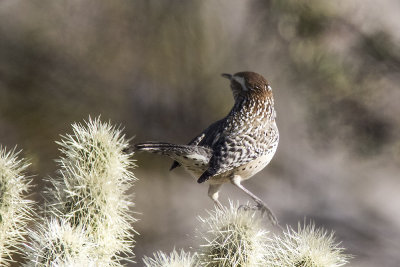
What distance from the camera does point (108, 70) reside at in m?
4.08

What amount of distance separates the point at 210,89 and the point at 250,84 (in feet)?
5.79

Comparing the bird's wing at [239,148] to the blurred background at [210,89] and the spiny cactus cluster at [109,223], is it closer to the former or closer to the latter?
the spiny cactus cluster at [109,223]

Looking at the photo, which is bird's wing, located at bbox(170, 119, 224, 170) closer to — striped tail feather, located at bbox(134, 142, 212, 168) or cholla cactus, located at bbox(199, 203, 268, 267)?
striped tail feather, located at bbox(134, 142, 212, 168)

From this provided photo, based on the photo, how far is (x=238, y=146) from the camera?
2174 millimetres

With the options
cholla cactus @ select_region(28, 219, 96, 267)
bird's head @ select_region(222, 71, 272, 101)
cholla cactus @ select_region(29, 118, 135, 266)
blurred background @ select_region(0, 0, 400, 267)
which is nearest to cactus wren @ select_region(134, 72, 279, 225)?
bird's head @ select_region(222, 71, 272, 101)

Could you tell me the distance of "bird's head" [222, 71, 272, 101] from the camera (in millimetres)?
2375

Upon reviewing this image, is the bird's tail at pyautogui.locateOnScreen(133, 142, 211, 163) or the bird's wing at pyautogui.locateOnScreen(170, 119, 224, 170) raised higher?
the bird's wing at pyautogui.locateOnScreen(170, 119, 224, 170)

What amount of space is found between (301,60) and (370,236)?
1491 mm

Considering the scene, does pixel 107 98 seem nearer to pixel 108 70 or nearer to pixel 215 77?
pixel 108 70

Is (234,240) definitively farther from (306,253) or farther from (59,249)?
(59,249)

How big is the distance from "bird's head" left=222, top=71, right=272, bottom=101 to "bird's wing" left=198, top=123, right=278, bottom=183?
0.52 feet

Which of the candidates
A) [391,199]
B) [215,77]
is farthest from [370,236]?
[215,77]

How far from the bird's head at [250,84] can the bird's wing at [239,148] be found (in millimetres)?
159

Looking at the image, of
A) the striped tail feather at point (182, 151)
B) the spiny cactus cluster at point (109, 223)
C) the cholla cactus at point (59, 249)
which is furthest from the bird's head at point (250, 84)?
the cholla cactus at point (59, 249)
